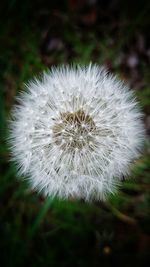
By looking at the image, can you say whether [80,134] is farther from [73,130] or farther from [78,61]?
[78,61]

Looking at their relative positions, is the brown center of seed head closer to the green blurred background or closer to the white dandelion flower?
the white dandelion flower

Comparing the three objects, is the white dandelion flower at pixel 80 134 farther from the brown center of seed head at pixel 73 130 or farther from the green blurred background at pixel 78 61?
the green blurred background at pixel 78 61

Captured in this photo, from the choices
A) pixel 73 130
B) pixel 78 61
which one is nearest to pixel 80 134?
pixel 73 130

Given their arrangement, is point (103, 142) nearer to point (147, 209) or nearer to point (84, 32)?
point (147, 209)

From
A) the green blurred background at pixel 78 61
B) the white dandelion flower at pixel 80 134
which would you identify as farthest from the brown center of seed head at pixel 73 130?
the green blurred background at pixel 78 61

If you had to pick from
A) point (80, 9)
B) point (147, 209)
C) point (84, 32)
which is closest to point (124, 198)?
point (147, 209)
